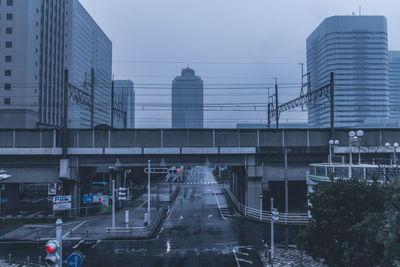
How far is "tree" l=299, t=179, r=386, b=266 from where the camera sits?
1318cm

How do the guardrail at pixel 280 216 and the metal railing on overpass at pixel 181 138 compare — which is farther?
the metal railing on overpass at pixel 181 138

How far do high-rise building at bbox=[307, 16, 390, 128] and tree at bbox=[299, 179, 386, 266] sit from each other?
157232mm

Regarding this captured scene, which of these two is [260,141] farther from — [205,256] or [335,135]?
[205,256]

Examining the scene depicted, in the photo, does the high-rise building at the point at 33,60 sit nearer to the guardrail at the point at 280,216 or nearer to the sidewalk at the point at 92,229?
the sidewalk at the point at 92,229

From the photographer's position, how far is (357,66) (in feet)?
530

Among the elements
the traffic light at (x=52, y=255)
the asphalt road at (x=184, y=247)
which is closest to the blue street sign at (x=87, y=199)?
the asphalt road at (x=184, y=247)

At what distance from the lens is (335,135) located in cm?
3269

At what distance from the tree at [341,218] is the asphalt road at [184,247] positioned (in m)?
5.84

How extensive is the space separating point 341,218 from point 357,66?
170272mm

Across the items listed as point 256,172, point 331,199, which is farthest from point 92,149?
point 331,199

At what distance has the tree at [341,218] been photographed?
13180 millimetres

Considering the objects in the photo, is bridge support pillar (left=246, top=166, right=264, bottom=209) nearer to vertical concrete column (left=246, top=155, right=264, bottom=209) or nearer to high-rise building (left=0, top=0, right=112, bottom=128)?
vertical concrete column (left=246, top=155, right=264, bottom=209)

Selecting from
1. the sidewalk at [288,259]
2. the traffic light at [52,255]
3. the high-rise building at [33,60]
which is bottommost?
the sidewalk at [288,259]

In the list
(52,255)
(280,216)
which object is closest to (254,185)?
(280,216)
